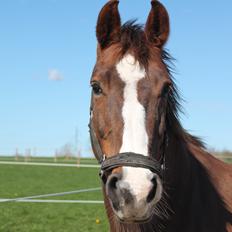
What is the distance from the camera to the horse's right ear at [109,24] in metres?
3.28

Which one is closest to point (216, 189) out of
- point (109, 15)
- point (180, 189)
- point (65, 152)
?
point (180, 189)

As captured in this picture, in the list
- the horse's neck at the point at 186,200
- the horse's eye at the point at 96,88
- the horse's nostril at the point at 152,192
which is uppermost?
the horse's eye at the point at 96,88

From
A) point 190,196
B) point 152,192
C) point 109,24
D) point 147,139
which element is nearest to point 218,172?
point 190,196

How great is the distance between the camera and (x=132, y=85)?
295 cm

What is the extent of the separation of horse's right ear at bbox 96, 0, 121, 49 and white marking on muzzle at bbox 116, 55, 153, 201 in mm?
277

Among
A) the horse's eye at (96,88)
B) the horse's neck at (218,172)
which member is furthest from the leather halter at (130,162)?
the horse's neck at (218,172)

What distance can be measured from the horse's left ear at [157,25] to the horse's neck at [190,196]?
2.27 ft

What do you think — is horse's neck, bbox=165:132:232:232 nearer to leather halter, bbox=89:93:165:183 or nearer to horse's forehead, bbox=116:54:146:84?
leather halter, bbox=89:93:165:183

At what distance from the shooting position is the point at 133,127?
278 cm

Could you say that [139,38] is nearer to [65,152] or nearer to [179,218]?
[179,218]

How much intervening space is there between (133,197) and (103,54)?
1.11 meters

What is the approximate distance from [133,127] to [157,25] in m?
0.91

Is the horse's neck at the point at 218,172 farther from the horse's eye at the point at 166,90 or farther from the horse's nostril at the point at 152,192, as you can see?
the horse's nostril at the point at 152,192

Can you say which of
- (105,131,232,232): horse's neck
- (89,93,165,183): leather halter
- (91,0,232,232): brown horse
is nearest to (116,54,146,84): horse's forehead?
(91,0,232,232): brown horse
